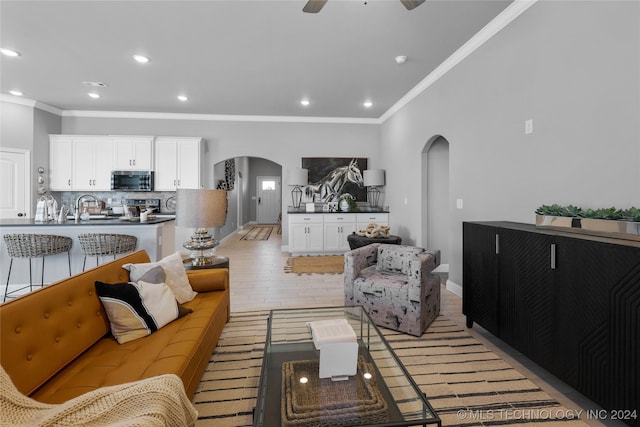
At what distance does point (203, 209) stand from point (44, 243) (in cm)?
208

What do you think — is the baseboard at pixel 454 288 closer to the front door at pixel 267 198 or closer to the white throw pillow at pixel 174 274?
the white throw pillow at pixel 174 274

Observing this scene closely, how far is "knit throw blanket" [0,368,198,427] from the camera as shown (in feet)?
3.23

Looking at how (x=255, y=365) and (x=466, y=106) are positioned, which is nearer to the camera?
(x=255, y=365)

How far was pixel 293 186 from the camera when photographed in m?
6.77

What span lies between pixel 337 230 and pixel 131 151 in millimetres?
4357

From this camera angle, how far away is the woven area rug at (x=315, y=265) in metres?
4.91

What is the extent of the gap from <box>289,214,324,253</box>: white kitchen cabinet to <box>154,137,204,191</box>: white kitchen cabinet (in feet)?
7.13

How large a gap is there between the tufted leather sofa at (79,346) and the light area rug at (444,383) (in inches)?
9.5

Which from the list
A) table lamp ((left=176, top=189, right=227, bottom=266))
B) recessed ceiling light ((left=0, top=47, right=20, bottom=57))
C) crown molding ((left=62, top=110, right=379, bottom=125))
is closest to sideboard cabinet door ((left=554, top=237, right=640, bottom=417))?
table lamp ((left=176, top=189, right=227, bottom=266))

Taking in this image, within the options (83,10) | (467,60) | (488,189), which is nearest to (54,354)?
(83,10)

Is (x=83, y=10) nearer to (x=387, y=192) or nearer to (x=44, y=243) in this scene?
(x=44, y=243)

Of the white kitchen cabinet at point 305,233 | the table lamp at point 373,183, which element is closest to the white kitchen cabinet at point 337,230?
the white kitchen cabinet at point 305,233

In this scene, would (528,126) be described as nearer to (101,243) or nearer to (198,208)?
(198,208)

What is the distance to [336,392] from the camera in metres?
1.32
